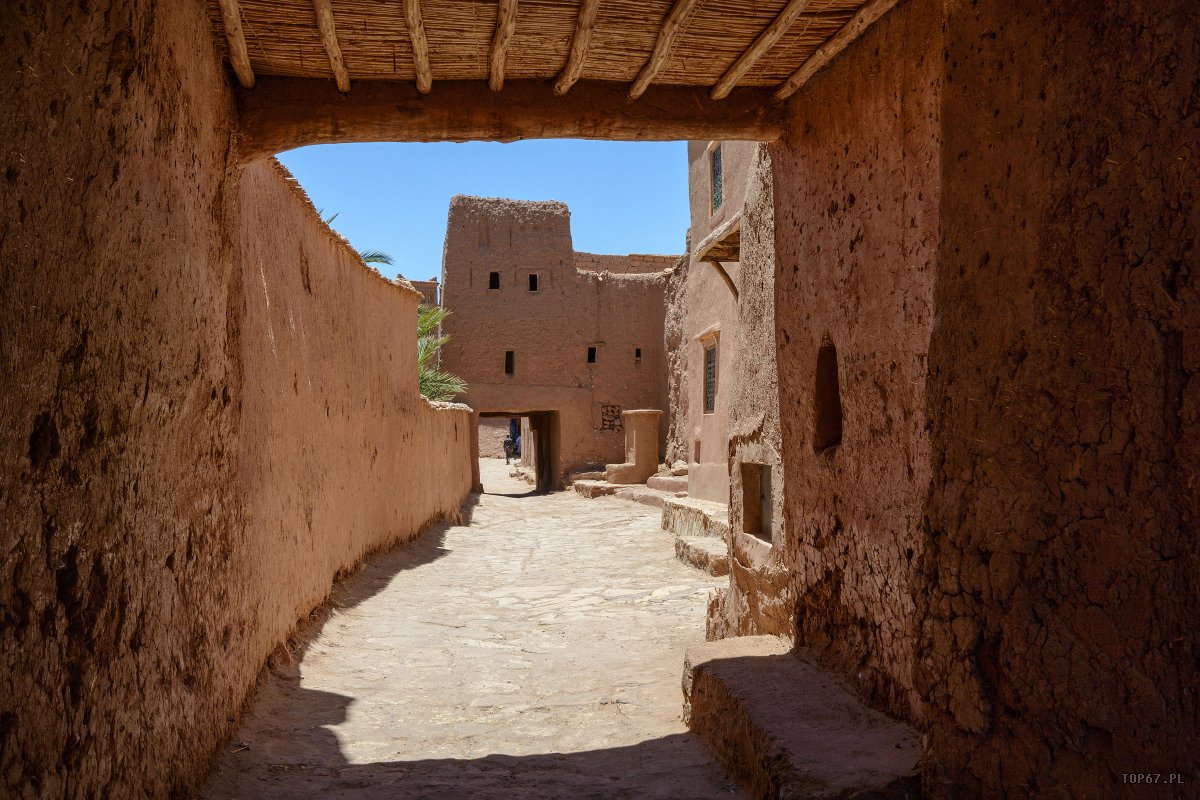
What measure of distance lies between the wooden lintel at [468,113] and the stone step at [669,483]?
469 inches

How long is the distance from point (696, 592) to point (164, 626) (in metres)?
6.05

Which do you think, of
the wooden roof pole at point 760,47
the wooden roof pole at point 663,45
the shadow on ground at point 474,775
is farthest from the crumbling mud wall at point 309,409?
the wooden roof pole at point 760,47

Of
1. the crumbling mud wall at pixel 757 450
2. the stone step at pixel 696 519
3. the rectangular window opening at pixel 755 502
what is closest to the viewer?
the crumbling mud wall at pixel 757 450

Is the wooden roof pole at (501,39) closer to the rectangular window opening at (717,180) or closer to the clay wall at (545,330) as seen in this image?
the rectangular window opening at (717,180)

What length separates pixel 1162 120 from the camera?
2055 mm

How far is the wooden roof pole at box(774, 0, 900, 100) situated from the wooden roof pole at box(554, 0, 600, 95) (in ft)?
3.43

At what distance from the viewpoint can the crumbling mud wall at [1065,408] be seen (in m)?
2.02

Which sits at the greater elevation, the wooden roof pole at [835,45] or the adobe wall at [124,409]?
the wooden roof pole at [835,45]

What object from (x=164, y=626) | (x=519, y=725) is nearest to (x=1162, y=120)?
(x=164, y=626)

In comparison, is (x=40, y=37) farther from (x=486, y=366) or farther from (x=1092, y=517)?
(x=486, y=366)

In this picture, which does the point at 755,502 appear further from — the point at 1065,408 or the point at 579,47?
the point at 1065,408

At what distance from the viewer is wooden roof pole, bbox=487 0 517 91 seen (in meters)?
3.40

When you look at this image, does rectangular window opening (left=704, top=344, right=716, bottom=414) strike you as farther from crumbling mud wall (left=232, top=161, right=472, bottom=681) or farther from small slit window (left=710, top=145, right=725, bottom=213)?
crumbling mud wall (left=232, top=161, right=472, bottom=681)

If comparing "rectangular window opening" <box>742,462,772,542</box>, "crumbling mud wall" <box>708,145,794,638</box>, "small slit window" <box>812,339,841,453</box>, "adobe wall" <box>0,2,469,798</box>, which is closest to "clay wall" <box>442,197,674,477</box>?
"crumbling mud wall" <box>708,145,794,638</box>
